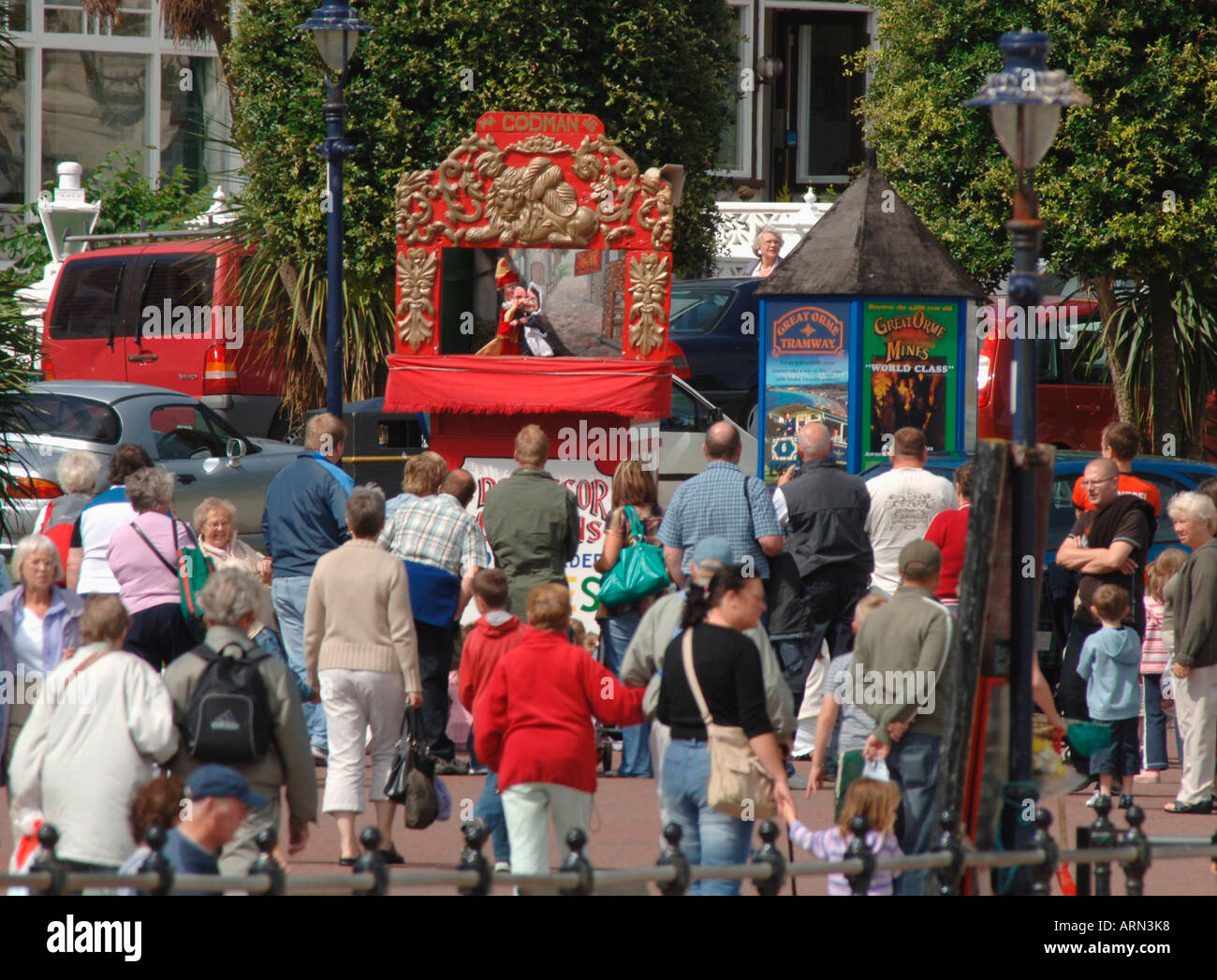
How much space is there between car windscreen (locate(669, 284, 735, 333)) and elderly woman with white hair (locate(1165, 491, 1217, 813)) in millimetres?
9252

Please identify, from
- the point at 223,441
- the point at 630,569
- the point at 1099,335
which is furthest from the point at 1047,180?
the point at 630,569

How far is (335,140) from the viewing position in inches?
488

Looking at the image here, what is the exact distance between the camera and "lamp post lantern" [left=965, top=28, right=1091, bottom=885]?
22.0ft

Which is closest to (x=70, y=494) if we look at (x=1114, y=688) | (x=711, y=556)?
(x=711, y=556)

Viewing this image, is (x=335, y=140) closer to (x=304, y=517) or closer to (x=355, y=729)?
(x=304, y=517)

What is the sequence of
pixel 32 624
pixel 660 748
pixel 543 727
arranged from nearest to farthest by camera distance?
pixel 543 727 < pixel 660 748 < pixel 32 624

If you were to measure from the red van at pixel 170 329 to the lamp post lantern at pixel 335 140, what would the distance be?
6.46 m

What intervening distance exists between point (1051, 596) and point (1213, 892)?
151 inches

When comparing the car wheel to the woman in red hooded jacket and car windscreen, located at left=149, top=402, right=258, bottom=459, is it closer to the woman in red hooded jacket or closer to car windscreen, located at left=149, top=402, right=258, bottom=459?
car windscreen, located at left=149, top=402, right=258, bottom=459

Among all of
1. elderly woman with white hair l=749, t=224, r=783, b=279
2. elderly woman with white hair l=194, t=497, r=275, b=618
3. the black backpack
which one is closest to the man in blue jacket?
elderly woman with white hair l=194, t=497, r=275, b=618

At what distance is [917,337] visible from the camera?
1274cm

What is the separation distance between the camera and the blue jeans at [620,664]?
10.0 meters

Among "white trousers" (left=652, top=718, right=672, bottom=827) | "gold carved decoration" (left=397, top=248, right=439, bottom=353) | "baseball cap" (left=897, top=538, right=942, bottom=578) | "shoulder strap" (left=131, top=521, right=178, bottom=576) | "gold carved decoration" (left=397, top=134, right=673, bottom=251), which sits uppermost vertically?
"gold carved decoration" (left=397, top=134, right=673, bottom=251)

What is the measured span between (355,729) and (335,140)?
5.61 m
